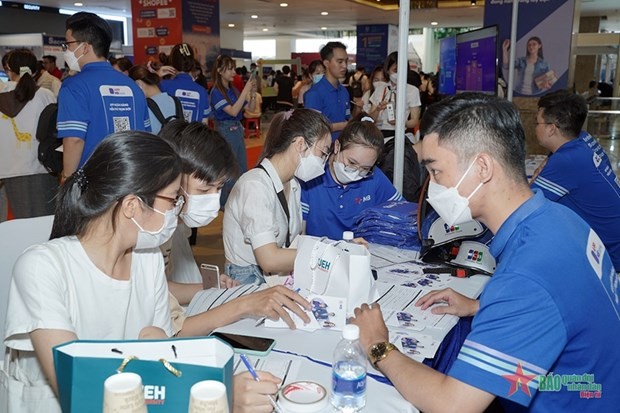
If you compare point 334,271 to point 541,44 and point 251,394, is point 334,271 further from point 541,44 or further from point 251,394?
point 541,44

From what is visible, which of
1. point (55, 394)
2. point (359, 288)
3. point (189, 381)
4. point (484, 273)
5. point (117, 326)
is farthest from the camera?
point (484, 273)

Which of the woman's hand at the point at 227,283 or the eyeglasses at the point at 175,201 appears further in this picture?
the woman's hand at the point at 227,283

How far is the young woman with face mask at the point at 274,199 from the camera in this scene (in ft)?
6.81

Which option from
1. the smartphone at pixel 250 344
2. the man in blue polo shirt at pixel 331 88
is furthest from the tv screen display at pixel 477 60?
the smartphone at pixel 250 344

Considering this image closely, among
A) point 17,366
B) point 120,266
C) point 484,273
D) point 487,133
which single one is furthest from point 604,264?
point 17,366

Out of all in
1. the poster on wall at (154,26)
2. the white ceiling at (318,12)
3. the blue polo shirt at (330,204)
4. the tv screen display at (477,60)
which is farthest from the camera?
the white ceiling at (318,12)

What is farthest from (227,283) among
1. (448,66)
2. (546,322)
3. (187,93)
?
(448,66)

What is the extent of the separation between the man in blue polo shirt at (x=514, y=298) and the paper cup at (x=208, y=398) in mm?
556

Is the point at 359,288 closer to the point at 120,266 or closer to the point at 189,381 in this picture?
the point at 120,266

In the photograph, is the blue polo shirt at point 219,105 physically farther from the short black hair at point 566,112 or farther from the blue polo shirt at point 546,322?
the blue polo shirt at point 546,322

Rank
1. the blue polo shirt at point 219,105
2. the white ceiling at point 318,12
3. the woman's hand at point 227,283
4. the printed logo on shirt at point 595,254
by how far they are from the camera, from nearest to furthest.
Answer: the printed logo on shirt at point 595,254 → the woman's hand at point 227,283 → the blue polo shirt at point 219,105 → the white ceiling at point 318,12

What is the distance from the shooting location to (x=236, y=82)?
1205 centimetres

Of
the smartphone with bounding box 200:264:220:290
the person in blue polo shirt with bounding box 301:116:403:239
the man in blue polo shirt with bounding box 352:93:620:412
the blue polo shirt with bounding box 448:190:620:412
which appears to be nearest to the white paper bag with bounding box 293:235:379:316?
the man in blue polo shirt with bounding box 352:93:620:412

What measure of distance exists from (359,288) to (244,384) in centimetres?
58
